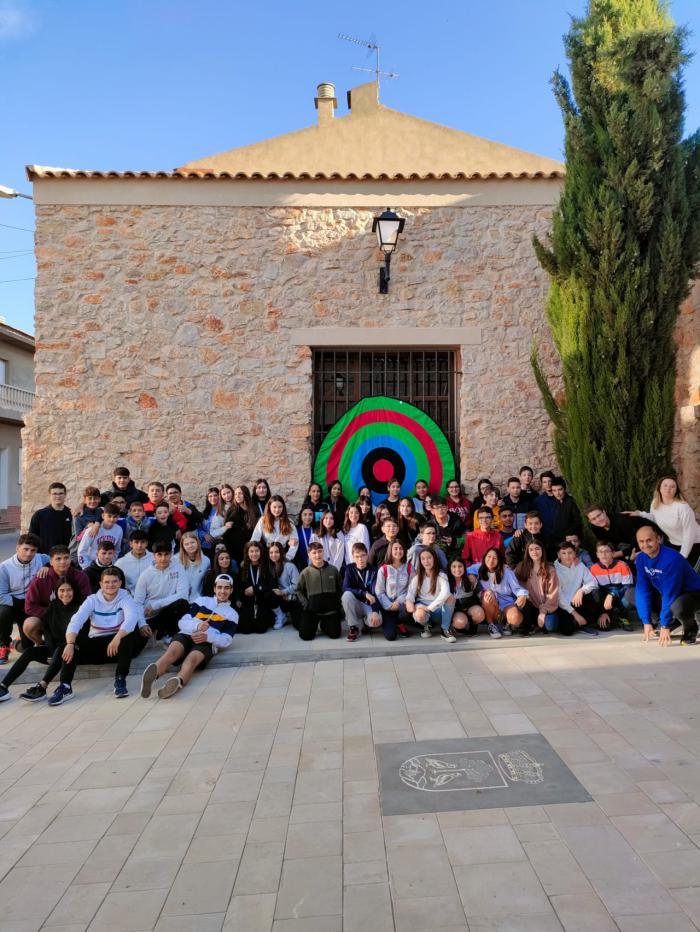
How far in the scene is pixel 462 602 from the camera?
578 cm

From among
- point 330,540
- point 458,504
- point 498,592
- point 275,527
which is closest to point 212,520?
point 275,527

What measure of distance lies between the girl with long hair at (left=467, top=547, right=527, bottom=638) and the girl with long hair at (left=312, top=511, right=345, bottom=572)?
130 cm

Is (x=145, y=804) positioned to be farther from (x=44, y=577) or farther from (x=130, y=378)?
(x=130, y=378)

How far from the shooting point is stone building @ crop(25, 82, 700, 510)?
7.70 m

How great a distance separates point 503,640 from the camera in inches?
218

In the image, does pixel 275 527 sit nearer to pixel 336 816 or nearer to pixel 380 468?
pixel 380 468

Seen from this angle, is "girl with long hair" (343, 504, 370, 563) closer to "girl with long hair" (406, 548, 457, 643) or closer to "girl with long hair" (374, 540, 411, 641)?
"girl with long hair" (374, 540, 411, 641)

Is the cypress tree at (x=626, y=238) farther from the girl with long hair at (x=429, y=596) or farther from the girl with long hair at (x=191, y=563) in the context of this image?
the girl with long hair at (x=191, y=563)

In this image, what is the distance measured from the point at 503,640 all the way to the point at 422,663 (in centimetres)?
90

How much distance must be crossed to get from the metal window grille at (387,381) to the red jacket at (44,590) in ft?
11.6

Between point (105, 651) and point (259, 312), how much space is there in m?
4.38

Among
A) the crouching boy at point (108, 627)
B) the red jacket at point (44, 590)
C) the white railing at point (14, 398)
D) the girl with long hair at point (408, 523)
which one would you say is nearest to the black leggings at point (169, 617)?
the crouching boy at point (108, 627)

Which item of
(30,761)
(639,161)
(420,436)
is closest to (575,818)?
(30,761)

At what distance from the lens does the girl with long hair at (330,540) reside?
20.9 feet
